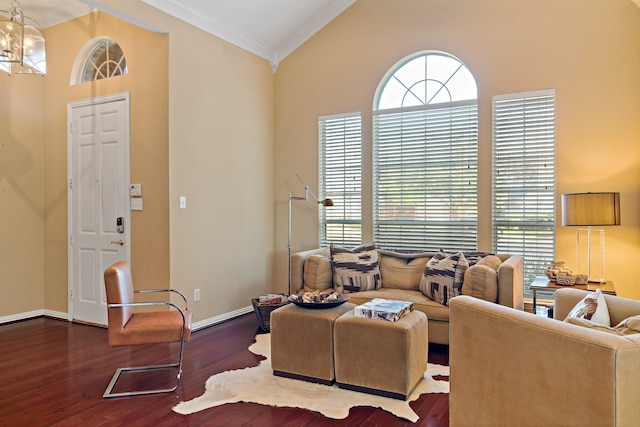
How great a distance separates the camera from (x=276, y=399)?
9.45 feet

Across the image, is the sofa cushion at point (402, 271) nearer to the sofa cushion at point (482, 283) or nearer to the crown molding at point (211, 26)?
the sofa cushion at point (482, 283)

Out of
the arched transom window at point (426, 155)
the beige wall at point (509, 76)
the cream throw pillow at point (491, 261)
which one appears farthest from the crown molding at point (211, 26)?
the cream throw pillow at point (491, 261)

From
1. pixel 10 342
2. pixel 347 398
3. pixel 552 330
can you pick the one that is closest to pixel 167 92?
pixel 10 342

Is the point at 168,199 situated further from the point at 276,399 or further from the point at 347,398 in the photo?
the point at 347,398

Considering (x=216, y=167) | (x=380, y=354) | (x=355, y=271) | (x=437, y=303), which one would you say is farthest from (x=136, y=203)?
(x=437, y=303)

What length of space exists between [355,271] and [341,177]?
1422 mm

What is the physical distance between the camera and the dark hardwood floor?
262 centimetres

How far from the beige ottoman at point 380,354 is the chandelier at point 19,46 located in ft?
9.75

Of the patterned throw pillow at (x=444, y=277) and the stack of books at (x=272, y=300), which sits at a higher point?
the patterned throw pillow at (x=444, y=277)

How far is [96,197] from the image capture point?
4676 mm

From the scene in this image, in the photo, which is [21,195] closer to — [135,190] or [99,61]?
[135,190]

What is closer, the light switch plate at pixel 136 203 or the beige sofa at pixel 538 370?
the beige sofa at pixel 538 370

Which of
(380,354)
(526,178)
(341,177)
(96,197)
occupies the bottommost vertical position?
(380,354)

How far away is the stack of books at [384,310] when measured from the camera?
2.95 m
